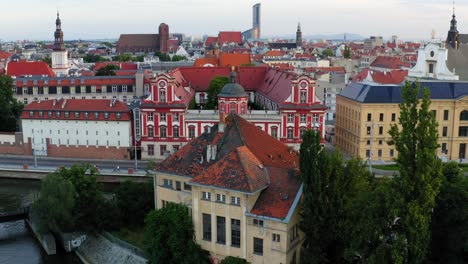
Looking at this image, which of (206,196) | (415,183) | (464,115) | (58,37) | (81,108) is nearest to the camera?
(415,183)

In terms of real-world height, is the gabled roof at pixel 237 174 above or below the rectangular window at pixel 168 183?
above

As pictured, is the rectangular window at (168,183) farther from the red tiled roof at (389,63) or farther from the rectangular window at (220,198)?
the red tiled roof at (389,63)

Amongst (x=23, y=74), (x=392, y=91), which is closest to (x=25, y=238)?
(x=392, y=91)

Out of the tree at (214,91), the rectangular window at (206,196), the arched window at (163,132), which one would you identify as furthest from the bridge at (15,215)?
the tree at (214,91)

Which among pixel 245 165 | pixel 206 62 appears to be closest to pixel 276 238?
pixel 245 165

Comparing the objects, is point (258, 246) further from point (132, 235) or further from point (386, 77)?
point (386, 77)

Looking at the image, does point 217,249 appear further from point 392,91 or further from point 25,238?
point 392,91

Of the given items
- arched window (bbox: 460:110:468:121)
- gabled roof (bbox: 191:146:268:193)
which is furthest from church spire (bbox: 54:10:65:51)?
gabled roof (bbox: 191:146:268:193)
